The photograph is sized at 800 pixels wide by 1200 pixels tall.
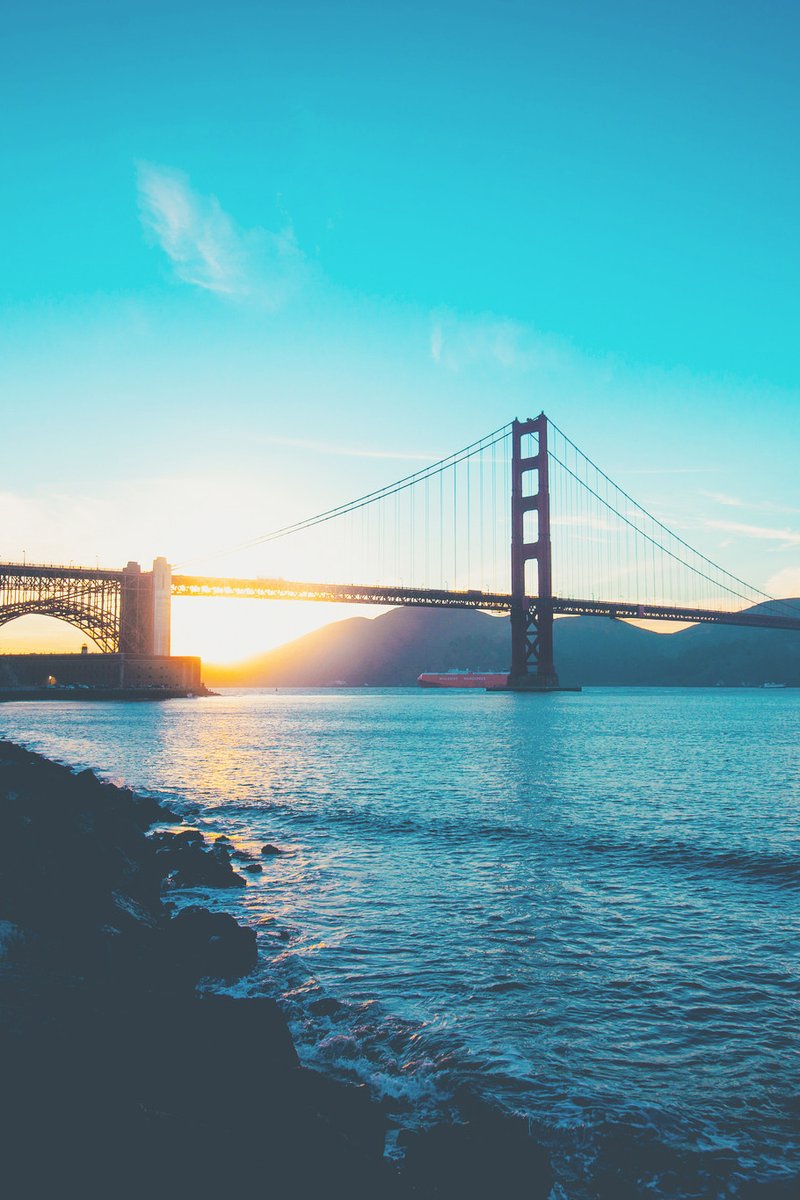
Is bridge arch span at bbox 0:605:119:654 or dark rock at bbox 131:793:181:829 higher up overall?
bridge arch span at bbox 0:605:119:654

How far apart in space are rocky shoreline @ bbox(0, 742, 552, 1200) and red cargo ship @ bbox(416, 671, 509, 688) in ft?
448

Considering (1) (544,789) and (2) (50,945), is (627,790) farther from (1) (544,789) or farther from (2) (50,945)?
(2) (50,945)

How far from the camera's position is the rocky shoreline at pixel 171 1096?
3.38 m

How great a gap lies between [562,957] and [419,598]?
76204 millimetres

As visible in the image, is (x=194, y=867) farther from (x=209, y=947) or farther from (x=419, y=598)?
(x=419, y=598)

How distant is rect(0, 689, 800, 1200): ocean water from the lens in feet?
16.5

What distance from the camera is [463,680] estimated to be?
168 m

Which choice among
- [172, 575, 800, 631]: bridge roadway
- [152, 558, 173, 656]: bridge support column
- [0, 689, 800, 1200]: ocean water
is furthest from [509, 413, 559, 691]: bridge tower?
[0, 689, 800, 1200]: ocean water

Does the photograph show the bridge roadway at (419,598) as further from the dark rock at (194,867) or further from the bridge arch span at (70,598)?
the dark rock at (194,867)

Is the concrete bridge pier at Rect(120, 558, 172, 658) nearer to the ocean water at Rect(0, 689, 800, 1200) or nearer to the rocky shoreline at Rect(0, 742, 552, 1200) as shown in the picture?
the ocean water at Rect(0, 689, 800, 1200)

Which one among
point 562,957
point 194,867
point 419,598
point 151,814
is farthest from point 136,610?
point 562,957

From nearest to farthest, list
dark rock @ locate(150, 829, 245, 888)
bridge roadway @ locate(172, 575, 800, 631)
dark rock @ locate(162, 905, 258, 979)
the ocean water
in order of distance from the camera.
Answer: the ocean water, dark rock @ locate(162, 905, 258, 979), dark rock @ locate(150, 829, 245, 888), bridge roadway @ locate(172, 575, 800, 631)

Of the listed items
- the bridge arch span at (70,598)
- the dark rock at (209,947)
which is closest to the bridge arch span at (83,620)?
the bridge arch span at (70,598)

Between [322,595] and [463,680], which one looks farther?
[463,680]
